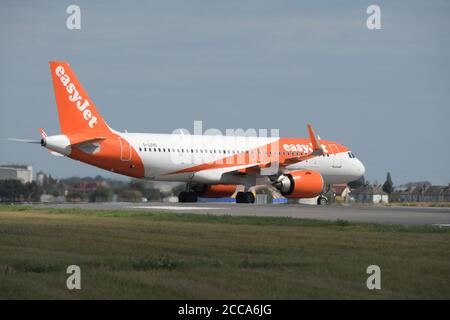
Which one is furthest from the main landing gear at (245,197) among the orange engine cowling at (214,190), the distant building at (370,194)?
the distant building at (370,194)

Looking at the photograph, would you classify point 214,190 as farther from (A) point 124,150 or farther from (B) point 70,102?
(B) point 70,102

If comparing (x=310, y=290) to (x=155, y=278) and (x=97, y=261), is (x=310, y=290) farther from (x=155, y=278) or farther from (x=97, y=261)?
Answer: (x=97, y=261)

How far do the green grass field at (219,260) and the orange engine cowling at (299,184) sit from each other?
70.5ft

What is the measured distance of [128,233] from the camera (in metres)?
23.2

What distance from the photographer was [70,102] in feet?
151

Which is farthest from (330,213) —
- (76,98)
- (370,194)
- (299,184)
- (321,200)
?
(370,194)

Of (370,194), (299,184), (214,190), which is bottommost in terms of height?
(370,194)

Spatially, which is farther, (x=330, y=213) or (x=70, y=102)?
(x=70, y=102)

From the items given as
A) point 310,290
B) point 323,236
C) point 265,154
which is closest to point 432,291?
point 310,290

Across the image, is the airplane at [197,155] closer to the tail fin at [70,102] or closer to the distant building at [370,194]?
the tail fin at [70,102]

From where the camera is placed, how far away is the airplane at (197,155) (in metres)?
46.0

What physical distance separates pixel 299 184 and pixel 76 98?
44.3ft

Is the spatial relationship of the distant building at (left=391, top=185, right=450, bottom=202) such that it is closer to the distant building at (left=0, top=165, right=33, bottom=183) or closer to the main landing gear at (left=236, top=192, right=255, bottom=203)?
the main landing gear at (left=236, top=192, right=255, bottom=203)
